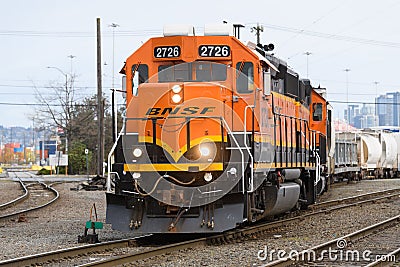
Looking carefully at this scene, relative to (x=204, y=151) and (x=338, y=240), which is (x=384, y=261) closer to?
(x=338, y=240)

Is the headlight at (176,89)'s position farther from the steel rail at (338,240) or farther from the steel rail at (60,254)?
the steel rail at (338,240)

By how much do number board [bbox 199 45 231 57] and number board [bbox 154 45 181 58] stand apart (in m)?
0.43

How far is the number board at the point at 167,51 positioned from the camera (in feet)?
42.0

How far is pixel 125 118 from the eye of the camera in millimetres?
12922

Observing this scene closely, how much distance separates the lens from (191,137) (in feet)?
40.2

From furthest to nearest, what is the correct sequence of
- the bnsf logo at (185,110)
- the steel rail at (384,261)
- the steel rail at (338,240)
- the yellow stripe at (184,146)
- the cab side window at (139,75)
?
1. the cab side window at (139,75)
2. the bnsf logo at (185,110)
3. the yellow stripe at (184,146)
4. the steel rail at (338,240)
5. the steel rail at (384,261)

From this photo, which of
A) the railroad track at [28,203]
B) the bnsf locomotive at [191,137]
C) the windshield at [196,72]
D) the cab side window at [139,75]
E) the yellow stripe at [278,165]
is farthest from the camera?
the railroad track at [28,203]

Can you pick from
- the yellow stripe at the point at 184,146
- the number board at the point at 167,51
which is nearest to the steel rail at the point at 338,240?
the yellow stripe at the point at 184,146

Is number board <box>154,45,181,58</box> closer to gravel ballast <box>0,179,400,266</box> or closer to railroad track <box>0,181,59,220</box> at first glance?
gravel ballast <box>0,179,400,266</box>

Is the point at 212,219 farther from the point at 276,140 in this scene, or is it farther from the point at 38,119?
the point at 38,119

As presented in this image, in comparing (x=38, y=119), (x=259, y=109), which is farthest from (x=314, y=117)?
(x=38, y=119)

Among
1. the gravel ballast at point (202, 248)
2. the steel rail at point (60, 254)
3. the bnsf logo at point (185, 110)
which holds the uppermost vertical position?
the bnsf logo at point (185, 110)

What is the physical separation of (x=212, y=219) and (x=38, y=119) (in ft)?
193

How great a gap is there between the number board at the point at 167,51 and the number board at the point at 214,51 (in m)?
0.43
